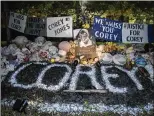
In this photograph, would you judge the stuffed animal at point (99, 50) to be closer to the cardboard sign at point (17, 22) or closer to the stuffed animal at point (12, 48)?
the stuffed animal at point (12, 48)

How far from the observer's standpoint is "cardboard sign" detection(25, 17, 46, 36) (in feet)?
48.4

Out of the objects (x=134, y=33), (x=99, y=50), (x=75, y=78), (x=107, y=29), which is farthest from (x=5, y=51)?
(x=134, y=33)

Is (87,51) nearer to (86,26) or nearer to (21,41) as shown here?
(86,26)

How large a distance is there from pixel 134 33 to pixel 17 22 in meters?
4.85

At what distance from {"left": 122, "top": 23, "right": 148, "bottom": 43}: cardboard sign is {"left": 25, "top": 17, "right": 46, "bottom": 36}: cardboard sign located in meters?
3.31

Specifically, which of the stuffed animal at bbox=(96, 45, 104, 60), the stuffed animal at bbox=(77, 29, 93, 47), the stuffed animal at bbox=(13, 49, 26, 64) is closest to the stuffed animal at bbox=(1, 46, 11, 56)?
the stuffed animal at bbox=(13, 49, 26, 64)

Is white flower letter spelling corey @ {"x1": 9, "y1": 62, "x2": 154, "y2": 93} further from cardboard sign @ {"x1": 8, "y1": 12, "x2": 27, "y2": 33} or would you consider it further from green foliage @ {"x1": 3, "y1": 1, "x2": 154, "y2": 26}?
green foliage @ {"x1": 3, "y1": 1, "x2": 154, "y2": 26}

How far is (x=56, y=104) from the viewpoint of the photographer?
34.4 ft

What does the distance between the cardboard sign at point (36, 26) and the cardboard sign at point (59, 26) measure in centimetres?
30

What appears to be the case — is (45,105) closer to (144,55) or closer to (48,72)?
(48,72)

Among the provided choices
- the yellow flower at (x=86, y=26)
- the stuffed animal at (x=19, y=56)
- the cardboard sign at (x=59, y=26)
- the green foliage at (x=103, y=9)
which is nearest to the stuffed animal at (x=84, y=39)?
the cardboard sign at (x=59, y=26)

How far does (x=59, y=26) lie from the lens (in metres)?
14.4

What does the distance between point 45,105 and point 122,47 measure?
193 inches

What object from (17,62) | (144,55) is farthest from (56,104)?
(144,55)
